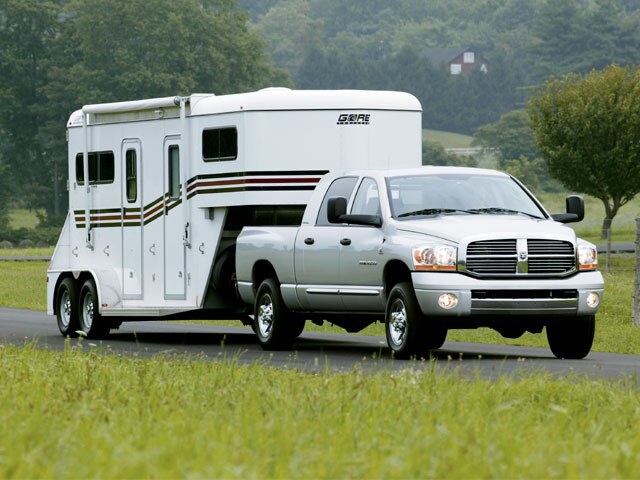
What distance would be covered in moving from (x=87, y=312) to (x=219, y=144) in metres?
3.45

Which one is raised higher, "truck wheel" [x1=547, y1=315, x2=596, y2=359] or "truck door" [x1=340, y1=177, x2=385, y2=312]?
"truck door" [x1=340, y1=177, x2=385, y2=312]

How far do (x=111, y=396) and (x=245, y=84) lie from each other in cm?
9552

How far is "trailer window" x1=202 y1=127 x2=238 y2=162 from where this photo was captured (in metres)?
20.1

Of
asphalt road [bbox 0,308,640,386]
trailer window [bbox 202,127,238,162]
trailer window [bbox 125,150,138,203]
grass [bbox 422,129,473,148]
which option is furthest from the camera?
grass [bbox 422,129,473,148]

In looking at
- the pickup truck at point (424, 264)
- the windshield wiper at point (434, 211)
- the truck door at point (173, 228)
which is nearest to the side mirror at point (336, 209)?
the pickup truck at point (424, 264)

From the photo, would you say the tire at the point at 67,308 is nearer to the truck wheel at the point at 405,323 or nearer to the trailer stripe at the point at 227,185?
the trailer stripe at the point at 227,185

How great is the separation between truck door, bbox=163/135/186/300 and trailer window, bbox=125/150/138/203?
2.81 feet

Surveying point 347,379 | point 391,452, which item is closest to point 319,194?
point 347,379

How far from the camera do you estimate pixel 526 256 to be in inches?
658

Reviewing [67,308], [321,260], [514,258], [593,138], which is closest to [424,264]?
[514,258]

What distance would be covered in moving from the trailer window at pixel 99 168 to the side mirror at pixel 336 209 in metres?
5.61

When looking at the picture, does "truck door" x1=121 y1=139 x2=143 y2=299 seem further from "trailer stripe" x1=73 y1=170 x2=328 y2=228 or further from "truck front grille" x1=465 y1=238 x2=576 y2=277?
"truck front grille" x1=465 y1=238 x2=576 y2=277

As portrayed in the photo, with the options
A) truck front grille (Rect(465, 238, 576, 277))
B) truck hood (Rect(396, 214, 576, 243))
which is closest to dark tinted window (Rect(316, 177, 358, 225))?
truck hood (Rect(396, 214, 576, 243))

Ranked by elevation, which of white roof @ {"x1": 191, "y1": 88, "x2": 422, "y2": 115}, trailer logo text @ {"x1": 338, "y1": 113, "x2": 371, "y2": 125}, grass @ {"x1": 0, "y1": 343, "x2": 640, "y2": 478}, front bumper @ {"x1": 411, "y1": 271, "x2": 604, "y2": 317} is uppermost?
white roof @ {"x1": 191, "y1": 88, "x2": 422, "y2": 115}
